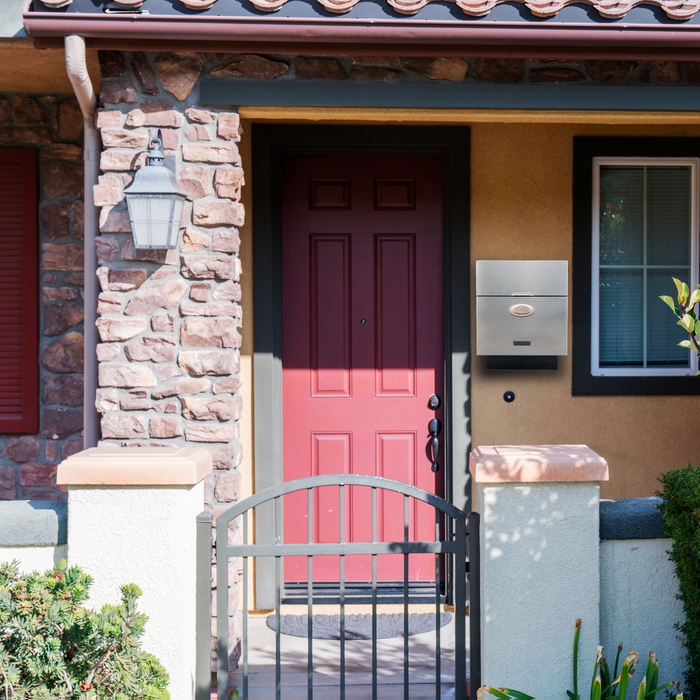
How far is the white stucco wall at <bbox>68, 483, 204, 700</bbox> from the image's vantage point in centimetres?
262

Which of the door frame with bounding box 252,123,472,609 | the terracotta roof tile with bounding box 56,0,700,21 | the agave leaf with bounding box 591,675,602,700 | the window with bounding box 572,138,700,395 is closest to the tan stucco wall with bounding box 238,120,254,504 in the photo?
the door frame with bounding box 252,123,472,609

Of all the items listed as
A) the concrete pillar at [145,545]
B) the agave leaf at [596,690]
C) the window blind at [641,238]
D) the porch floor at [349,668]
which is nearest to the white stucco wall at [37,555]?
the concrete pillar at [145,545]

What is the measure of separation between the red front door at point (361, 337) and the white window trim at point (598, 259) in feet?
3.07

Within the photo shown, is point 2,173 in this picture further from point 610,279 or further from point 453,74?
point 610,279

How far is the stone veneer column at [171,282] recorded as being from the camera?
3.30 metres

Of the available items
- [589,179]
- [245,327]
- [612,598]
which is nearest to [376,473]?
[245,327]

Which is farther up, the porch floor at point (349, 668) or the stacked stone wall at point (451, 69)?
the stacked stone wall at point (451, 69)

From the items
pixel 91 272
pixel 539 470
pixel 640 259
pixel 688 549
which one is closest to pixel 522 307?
pixel 640 259

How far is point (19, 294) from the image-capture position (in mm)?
4160

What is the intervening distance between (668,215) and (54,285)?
376 centimetres

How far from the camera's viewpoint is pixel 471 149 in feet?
13.8

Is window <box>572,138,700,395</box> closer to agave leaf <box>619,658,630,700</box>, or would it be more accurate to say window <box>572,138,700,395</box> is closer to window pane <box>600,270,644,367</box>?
window pane <box>600,270,644,367</box>

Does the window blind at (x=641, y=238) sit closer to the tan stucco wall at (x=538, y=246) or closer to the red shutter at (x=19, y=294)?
the tan stucco wall at (x=538, y=246)

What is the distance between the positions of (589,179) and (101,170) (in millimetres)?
2787
